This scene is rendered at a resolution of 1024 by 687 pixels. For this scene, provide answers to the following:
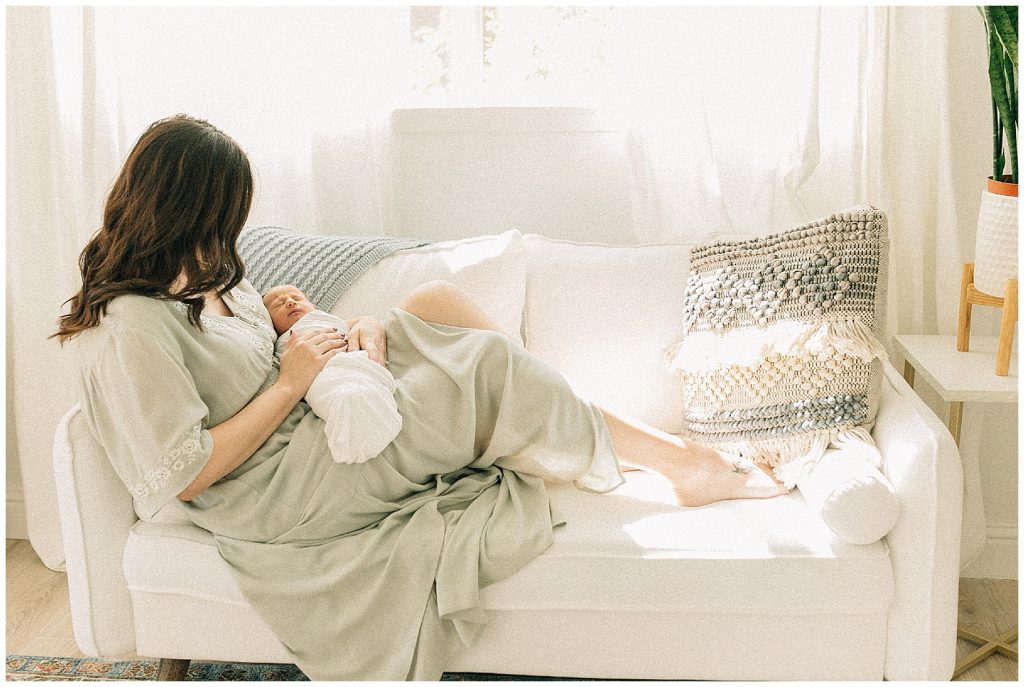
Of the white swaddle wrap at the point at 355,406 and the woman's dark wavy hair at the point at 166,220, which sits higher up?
the woman's dark wavy hair at the point at 166,220

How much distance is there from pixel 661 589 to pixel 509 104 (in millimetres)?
1395

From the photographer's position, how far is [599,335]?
218cm

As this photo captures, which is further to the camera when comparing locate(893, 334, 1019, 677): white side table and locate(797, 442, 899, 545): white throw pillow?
locate(893, 334, 1019, 677): white side table

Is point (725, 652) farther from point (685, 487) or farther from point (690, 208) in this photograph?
point (690, 208)

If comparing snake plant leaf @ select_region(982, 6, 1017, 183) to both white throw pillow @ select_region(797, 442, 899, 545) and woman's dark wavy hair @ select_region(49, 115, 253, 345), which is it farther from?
woman's dark wavy hair @ select_region(49, 115, 253, 345)

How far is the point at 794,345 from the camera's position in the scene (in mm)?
1915

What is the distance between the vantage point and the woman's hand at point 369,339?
6.23 ft

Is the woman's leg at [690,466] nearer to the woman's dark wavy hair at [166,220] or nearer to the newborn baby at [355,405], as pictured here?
the newborn baby at [355,405]

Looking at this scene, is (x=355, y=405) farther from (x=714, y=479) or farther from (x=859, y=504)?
(x=859, y=504)

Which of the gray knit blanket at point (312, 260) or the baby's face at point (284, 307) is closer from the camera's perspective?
the baby's face at point (284, 307)

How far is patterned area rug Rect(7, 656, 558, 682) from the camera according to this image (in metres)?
1.99

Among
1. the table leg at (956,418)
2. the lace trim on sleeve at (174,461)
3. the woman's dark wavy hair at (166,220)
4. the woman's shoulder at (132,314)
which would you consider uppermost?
the woman's dark wavy hair at (166,220)

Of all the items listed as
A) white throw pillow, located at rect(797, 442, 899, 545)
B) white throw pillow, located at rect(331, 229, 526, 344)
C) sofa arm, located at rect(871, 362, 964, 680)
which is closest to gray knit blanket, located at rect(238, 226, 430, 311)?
white throw pillow, located at rect(331, 229, 526, 344)

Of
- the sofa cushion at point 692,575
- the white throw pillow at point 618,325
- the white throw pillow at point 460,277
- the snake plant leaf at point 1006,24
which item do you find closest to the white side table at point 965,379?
the sofa cushion at point 692,575
